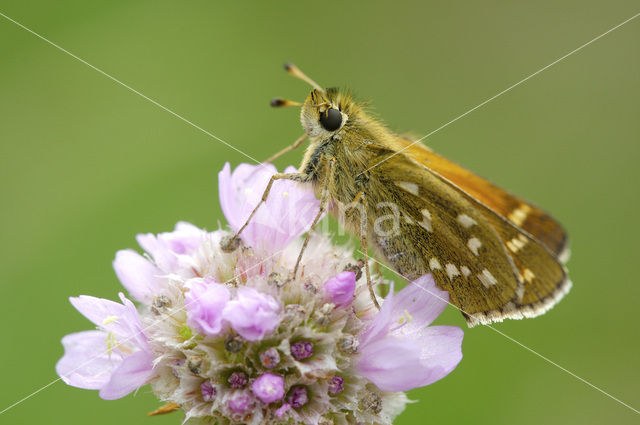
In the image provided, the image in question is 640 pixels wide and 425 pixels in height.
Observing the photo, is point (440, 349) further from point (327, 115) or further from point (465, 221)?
point (327, 115)

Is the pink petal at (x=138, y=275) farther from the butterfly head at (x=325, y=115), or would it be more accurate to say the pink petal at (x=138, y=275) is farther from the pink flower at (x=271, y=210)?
the butterfly head at (x=325, y=115)

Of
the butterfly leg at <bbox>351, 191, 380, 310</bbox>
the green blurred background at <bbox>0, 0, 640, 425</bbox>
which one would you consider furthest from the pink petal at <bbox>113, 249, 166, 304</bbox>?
the green blurred background at <bbox>0, 0, 640, 425</bbox>

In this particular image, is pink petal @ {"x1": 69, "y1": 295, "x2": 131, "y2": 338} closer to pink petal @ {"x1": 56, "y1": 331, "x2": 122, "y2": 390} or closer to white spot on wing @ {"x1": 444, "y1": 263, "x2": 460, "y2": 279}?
pink petal @ {"x1": 56, "y1": 331, "x2": 122, "y2": 390}

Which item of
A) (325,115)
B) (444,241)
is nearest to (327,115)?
(325,115)

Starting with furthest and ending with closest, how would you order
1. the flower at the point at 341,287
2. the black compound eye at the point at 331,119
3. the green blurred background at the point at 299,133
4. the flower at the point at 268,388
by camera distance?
1. the green blurred background at the point at 299,133
2. the black compound eye at the point at 331,119
3. the flower at the point at 341,287
4. the flower at the point at 268,388

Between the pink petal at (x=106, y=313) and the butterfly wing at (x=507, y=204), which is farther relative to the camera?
the butterfly wing at (x=507, y=204)

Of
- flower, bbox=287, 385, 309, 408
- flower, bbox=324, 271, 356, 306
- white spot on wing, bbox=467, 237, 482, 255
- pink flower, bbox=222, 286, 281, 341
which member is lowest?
flower, bbox=287, 385, 309, 408

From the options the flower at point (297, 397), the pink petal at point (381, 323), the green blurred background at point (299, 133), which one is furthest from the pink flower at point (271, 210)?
the green blurred background at point (299, 133)
